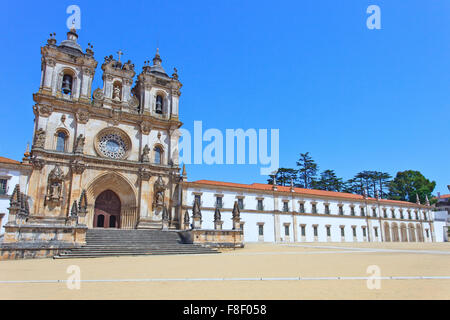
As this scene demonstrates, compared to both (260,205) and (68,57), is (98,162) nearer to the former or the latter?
(68,57)

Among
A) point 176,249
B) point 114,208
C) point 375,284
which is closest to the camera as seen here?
point 375,284

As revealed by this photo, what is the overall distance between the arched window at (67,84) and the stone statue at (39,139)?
510cm

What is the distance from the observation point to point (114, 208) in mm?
28594

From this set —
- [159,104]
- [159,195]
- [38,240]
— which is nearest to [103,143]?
[159,195]

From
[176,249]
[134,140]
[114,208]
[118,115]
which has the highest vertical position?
[118,115]

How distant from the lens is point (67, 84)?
28297 millimetres

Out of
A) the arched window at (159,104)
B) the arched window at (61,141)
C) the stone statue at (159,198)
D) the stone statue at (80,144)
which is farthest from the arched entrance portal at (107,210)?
the arched window at (159,104)

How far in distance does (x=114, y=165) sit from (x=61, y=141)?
4.98 meters

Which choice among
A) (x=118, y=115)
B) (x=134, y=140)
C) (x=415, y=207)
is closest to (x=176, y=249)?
(x=134, y=140)

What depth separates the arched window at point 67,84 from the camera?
92.2 feet

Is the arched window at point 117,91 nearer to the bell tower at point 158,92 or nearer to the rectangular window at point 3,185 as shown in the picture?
the bell tower at point 158,92

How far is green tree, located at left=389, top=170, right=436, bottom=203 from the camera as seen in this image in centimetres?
6400
